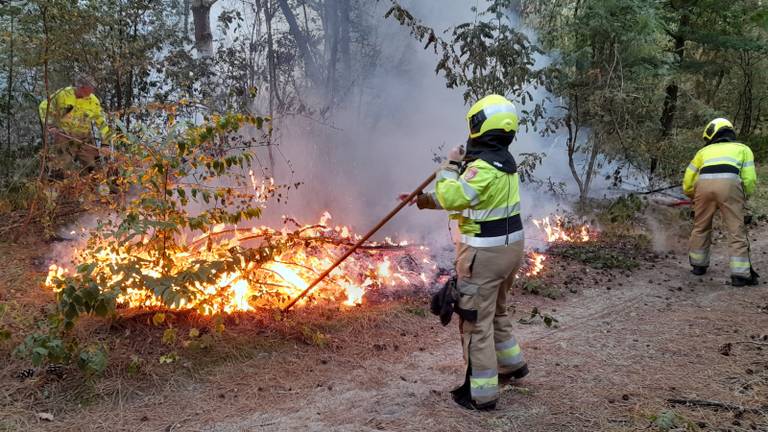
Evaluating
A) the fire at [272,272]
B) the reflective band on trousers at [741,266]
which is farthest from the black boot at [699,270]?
the fire at [272,272]

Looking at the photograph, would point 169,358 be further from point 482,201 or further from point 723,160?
point 723,160

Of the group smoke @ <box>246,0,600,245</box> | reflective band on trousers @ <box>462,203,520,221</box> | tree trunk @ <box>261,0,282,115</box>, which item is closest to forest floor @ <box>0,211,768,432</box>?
reflective band on trousers @ <box>462,203,520,221</box>

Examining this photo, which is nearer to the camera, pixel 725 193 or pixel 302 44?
pixel 725 193

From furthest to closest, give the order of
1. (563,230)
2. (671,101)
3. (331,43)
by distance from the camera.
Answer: (671,101) < (331,43) < (563,230)

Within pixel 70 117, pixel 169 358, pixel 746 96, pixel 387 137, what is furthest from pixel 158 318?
pixel 746 96

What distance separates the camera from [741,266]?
682 centimetres

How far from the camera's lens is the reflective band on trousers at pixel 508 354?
12.9ft

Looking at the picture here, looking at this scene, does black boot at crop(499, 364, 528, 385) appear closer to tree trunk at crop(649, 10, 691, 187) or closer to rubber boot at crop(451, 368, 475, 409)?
rubber boot at crop(451, 368, 475, 409)

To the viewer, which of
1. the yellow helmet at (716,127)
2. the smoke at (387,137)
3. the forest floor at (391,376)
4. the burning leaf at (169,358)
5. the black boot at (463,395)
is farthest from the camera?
the smoke at (387,137)

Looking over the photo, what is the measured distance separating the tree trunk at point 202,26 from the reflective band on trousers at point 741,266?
339 inches

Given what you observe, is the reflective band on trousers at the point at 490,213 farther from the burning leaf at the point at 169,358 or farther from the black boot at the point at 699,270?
the black boot at the point at 699,270

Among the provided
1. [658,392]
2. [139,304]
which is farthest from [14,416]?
[658,392]

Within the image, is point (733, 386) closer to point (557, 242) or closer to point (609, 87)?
point (557, 242)

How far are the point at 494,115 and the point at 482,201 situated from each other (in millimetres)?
605
